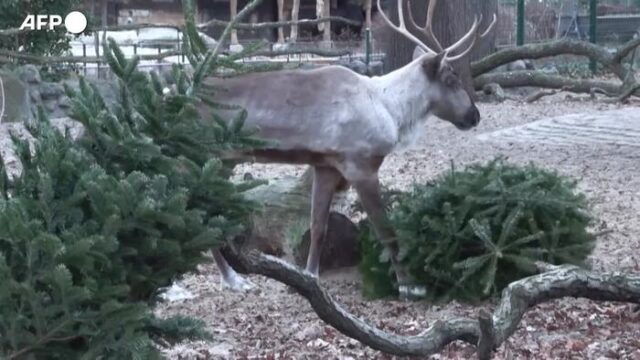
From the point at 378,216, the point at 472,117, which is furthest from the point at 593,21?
the point at 378,216

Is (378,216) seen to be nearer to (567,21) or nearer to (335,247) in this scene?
(335,247)

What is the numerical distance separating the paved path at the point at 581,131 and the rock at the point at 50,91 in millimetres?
5296

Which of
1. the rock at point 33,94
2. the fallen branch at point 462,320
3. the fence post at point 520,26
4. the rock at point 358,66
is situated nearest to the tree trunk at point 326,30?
the fence post at point 520,26

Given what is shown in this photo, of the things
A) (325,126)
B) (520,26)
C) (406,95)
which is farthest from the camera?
(520,26)

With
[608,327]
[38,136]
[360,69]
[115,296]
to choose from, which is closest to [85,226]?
[115,296]

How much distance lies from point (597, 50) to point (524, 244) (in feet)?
22.8

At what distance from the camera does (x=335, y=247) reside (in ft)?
26.3

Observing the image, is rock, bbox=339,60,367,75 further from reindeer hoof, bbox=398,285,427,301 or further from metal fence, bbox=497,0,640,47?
reindeer hoof, bbox=398,285,427,301

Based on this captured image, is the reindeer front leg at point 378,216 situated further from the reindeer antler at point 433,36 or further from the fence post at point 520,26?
the fence post at point 520,26

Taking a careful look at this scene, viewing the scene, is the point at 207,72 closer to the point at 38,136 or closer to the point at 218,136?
the point at 218,136

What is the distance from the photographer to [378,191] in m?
7.58

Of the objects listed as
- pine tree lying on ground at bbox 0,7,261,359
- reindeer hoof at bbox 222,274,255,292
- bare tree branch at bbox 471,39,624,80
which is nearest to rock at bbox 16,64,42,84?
bare tree branch at bbox 471,39,624,80

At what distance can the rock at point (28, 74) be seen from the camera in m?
14.9

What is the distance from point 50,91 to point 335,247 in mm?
8025
